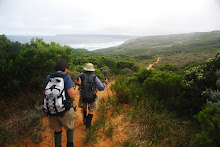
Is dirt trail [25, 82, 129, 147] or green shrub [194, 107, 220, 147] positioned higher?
green shrub [194, 107, 220, 147]

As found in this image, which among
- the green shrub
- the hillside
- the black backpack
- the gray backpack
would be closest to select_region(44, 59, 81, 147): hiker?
the gray backpack

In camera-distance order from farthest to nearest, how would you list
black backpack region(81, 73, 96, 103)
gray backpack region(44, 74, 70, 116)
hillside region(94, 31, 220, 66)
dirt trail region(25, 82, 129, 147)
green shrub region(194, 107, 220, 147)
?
hillside region(94, 31, 220, 66) < black backpack region(81, 73, 96, 103) < dirt trail region(25, 82, 129, 147) < green shrub region(194, 107, 220, 147) < gray backpack region(44, 74, 70, 116)

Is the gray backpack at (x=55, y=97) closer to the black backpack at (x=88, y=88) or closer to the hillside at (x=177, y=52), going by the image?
the black backpack at (x=88, y=88)

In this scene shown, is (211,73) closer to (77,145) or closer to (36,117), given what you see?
(77,145)

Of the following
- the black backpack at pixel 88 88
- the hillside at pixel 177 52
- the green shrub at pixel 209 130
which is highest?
the hillside at pixel 177 52

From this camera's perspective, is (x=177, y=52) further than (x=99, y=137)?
Yes

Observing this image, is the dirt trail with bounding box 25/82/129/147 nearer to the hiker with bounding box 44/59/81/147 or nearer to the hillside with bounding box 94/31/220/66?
the hiker with bounding box 44/59/81/147

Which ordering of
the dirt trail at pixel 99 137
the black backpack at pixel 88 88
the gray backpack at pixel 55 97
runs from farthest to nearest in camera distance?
the black backpack at pixel 88 88 < the dirt trail at pixel 99 137 < the gray backpack at pixel 55 97

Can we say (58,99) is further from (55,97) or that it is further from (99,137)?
(99,137)

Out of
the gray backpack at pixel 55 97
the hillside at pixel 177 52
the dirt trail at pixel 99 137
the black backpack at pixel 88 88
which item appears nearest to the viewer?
the gray backpack at pixel 55 97

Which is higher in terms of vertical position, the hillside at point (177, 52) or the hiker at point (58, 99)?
the hillside at point (177, 52)

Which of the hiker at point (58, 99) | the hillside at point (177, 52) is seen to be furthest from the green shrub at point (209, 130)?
the hillside at point (177, 52)

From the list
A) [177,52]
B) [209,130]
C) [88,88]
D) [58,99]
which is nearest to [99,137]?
[88,88]

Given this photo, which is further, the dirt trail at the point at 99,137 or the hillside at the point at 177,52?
the hillside at the point at 177,52
